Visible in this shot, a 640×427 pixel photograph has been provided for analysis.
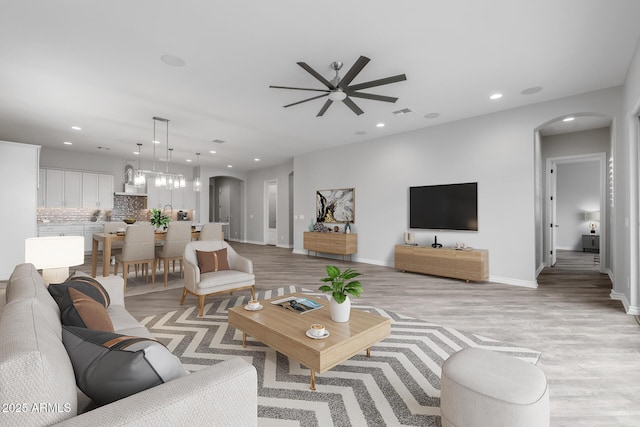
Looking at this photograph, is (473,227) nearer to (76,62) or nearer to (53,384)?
(53,384)

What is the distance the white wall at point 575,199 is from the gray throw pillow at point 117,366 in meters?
11.2

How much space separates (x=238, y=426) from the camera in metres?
1.00

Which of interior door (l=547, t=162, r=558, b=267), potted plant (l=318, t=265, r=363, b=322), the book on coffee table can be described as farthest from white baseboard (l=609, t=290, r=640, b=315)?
the book on coffee table

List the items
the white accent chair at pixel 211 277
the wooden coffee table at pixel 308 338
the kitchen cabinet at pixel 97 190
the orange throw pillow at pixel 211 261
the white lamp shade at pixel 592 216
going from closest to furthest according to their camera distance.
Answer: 1. the wooden coffee table at pixel 308 338
2. the white accent chair at pixel 211 277
3. the orange throw pillow at pixel 211 261
4. the kitchen cabinet at pixel 97 190
5. the white lamp shade at pixel 592 216

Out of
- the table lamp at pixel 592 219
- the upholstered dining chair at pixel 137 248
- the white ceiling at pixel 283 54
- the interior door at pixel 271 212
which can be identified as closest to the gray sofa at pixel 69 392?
the white ceiling at pixel 283 54

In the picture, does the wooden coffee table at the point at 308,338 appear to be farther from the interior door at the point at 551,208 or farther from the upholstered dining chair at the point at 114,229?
the interior door at the point at 551,208

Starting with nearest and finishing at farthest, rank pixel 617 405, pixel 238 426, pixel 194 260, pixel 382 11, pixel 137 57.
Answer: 1. pixel 238 426
2. pixel 617 405
3. pixel 382 11
4. pixel 137 57
5. pixel 194 260

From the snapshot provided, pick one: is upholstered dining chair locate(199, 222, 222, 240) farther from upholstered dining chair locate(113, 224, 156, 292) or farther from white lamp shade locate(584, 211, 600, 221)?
white lamp shade locate(584, 211, 600, 221)

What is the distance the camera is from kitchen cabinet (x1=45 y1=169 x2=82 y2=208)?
295 inches

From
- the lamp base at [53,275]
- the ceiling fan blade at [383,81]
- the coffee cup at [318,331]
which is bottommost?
the coffee cup at [318,331]

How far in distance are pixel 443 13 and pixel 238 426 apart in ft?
10.3

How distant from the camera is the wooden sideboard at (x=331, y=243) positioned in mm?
6855

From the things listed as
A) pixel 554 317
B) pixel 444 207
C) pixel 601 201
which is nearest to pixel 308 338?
pixel 554 317

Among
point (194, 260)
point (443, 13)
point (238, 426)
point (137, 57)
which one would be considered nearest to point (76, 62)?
point (137, 57)
